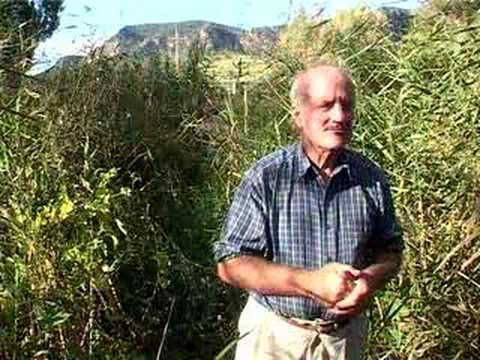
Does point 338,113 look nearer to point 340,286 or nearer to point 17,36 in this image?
point 340,286

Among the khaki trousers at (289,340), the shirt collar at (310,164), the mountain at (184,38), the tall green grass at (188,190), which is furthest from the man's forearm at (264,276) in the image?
the mountain at (184,38)

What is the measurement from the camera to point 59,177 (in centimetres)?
488

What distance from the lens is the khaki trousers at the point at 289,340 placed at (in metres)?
2.81

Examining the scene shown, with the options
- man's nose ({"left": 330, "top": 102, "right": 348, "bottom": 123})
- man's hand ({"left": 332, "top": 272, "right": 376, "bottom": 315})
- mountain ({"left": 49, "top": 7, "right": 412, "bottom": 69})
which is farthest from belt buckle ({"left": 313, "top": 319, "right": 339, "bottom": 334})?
mountain ({"left": 49, "top": 7, "right": 412, "bottom": 69})

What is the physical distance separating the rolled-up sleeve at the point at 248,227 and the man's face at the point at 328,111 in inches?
7.4

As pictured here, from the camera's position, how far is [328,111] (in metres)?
2.77

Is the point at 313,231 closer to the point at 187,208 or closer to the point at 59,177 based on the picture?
the point at 59,177

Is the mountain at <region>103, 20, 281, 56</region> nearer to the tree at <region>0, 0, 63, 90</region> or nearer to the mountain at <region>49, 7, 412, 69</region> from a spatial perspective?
the mountain at <region>49, 7, 412, 69</region>

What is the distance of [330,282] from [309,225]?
29 cm

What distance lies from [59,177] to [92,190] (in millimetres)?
191

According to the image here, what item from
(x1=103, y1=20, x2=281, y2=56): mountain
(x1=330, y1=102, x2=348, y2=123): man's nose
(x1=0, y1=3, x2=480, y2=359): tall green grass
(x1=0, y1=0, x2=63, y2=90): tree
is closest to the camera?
(x1=330, y1=102, x2=348, y2=123): man's nose

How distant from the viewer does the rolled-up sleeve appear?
276 centimetres

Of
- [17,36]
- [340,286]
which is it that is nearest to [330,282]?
[340,286]

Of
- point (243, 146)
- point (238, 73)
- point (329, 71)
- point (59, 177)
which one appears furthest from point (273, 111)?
point (329, 71)
